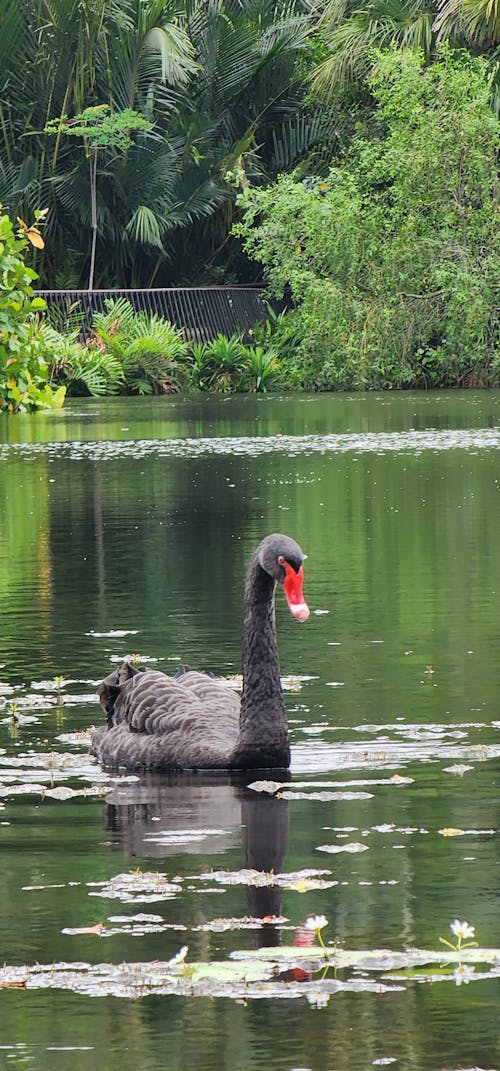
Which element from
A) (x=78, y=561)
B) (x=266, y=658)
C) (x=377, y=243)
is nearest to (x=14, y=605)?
(x=78, y=561)

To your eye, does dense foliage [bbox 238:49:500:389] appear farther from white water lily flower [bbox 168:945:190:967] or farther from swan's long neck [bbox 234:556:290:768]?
white water lily flower [bbox 168:945:190:967]

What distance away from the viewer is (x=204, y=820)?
727 cm

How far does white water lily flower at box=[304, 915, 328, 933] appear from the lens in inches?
216

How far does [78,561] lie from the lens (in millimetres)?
16125

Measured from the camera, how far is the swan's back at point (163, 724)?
812 centimetres

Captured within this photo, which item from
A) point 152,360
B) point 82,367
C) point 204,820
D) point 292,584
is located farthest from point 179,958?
point 152,360

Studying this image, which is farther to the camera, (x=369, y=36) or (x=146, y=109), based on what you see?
(x=146, y=109)

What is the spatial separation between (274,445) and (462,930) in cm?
2359

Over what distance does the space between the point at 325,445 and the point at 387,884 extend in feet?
74.0

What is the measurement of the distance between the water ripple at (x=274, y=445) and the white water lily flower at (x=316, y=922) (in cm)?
2114

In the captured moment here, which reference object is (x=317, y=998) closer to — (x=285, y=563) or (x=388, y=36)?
(x=285, y=563)

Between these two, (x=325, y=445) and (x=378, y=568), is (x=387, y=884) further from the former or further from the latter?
(x=325, y=445)

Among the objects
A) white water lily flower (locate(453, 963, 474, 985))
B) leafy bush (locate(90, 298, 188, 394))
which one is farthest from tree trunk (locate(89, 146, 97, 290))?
white water lily flower (locate(453, 963, 474, 985))

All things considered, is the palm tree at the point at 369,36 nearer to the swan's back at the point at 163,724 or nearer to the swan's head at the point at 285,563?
the swan's back at the point at 163,724
